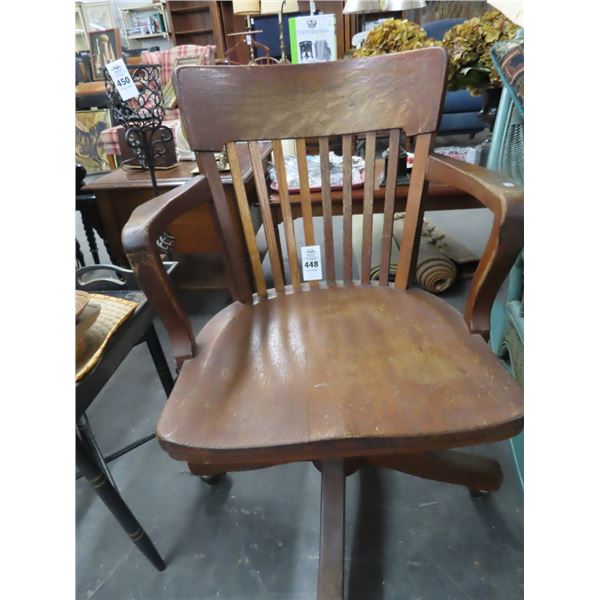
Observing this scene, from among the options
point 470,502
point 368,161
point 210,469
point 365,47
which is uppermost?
point 365,47

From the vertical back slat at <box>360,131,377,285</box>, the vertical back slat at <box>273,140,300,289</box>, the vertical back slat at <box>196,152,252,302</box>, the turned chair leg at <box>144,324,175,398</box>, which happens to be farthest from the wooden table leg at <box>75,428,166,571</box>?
the vertical back slat at <box>360,131,377,285</box>

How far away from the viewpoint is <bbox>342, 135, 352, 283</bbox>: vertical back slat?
87 cm

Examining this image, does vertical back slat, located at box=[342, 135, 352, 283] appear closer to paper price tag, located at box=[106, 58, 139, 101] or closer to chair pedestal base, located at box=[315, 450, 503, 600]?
chair pedestal base, located at box=[315, 450, 503, 600]

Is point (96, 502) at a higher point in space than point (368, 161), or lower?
lower

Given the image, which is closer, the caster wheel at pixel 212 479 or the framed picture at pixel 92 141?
the caster wheel at pixel 212 479

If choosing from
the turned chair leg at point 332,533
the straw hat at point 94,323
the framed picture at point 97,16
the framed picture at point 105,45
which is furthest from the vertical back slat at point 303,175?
the framed picture at point 97,16

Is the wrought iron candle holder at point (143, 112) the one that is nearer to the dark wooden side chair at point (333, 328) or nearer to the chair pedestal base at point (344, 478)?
the dark wooden side chair at point (333, 328)

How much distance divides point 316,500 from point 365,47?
47.9 inches

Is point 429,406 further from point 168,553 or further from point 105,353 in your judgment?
point 168,553

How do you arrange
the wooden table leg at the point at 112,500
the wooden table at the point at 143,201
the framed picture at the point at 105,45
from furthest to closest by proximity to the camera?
the framed picture at the point at 105,45 < the wooden table at the point at 143,201 < the wooden table leg at the point at 112,500

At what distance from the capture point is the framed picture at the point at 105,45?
4.32m

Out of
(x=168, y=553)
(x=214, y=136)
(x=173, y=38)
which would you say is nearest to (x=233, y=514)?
(x=168, y=553)

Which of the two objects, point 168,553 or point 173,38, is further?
point 173,38

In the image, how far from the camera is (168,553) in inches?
36.2
